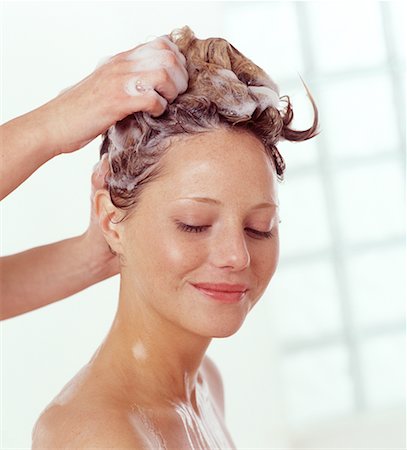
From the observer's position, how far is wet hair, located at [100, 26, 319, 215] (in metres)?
1.37

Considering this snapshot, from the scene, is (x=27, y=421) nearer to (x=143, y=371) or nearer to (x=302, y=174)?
(x=143, y=371)

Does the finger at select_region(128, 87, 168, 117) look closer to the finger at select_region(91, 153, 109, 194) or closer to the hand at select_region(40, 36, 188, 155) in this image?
the hand at select_region(40, 36, 188, 155)

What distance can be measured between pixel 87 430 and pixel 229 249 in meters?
0.35

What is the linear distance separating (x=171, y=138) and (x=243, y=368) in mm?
2693

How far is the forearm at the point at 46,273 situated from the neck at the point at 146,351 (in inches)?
10.0

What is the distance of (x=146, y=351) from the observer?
150cm

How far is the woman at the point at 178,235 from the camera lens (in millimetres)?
1332

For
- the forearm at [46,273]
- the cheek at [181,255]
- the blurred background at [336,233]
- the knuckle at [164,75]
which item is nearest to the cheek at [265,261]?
the cheek at [181,255]

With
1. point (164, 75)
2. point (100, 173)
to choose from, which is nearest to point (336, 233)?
point (100, 173)

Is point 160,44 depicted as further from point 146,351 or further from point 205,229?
point 146,351

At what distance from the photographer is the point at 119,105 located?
1.26m

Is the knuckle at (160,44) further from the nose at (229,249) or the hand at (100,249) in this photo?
the hand at (100,249)

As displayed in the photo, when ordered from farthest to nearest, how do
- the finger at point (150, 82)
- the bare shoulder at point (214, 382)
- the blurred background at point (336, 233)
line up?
the blurred background at point (336, 233)
the bare shoulder at point (214, 382)
the finger at point (150, 82)

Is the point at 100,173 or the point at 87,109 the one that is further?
the point at 100,173
